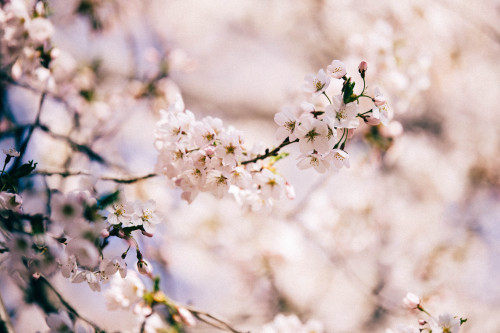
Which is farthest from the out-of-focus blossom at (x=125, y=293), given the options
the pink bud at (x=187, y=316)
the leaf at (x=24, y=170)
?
the leaf at (x=24, y=170)

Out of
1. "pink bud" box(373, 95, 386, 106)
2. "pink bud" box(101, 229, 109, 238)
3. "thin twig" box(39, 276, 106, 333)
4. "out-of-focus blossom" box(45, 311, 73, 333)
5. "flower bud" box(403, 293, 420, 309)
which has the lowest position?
"out-of-focus blossom" box(45, 311, 73, 333)

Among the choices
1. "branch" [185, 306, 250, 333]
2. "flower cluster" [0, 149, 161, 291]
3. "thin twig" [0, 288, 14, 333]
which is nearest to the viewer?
"flower cluster" [0, 149, 161, 291]

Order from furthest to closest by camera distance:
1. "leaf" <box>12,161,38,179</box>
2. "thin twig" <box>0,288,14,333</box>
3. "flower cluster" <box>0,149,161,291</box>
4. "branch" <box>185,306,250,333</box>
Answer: "branch" <box>185,306,250,333</box>, "thin twig" <box>0,288,14,333</box>, "leaf" <box>12,161,38,179</box>, "flower cluster" <box>0,149,161,291</box>

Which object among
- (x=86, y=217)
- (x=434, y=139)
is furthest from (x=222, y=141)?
(x=434, y=139)

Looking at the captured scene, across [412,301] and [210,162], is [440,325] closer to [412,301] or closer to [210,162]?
[412,301]

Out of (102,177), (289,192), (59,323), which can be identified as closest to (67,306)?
(59,323)

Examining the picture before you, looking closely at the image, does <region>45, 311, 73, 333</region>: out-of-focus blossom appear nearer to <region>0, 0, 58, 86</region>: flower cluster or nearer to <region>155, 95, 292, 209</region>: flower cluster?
<region>155, 95, 292, 209</region>: flower cluster

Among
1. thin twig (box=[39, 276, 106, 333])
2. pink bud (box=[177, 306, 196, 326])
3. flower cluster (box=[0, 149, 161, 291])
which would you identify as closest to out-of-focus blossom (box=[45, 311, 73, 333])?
thin twig (box=[39, 276, 106, 333])
